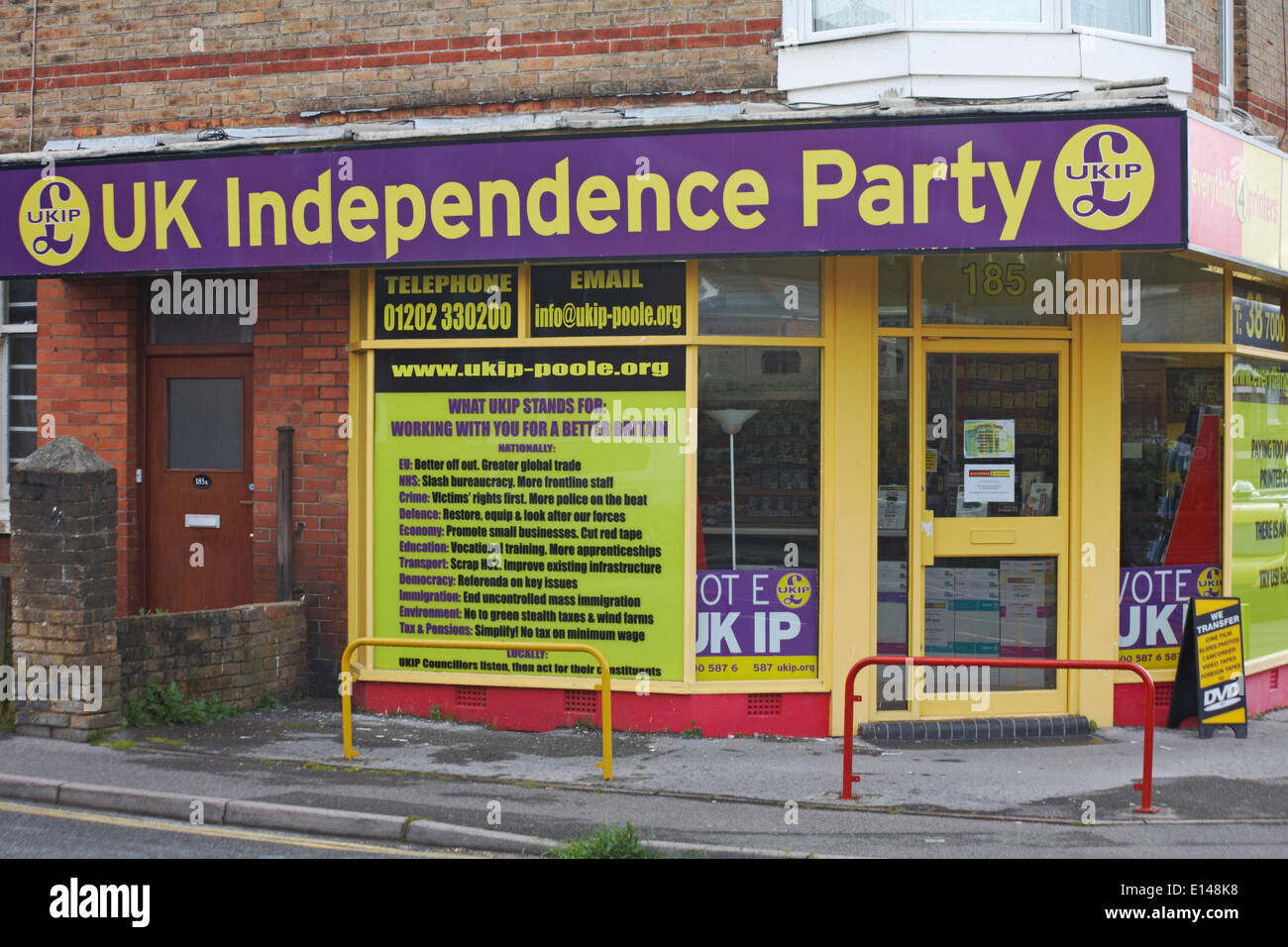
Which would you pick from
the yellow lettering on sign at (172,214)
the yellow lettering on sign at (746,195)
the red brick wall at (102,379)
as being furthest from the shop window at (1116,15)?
the red brick wall at (102,379)

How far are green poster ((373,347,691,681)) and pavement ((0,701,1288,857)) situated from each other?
673mm

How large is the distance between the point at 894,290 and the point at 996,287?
2.45 feet

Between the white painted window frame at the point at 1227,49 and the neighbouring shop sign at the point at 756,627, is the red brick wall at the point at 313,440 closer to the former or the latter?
the neighbouring shop sign at the point at 756,627

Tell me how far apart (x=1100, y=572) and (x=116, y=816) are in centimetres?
664

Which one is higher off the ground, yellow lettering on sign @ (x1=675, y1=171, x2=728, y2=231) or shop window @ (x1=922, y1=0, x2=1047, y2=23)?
shop window @ (x1=922, y1=0, x2=1047, y2=23)

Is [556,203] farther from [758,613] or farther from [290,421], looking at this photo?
[758,613]

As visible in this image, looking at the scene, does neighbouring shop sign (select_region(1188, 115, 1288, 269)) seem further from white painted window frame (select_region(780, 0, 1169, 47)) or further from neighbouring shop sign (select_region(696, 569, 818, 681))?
neighbouring shop sign (select_region(696, 569, 818, 681))

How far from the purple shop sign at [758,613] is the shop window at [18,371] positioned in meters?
6.16

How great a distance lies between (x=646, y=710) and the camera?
9.22 metres

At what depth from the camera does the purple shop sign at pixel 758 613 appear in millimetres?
9195

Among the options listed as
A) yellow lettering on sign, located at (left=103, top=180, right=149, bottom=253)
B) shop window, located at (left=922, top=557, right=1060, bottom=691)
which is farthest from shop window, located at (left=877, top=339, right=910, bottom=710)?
Answer: yellow lettering on sign, located at (left=103, top=180, right=149, bottom=253)

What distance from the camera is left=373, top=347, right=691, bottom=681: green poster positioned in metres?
9.20
